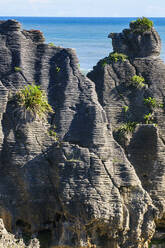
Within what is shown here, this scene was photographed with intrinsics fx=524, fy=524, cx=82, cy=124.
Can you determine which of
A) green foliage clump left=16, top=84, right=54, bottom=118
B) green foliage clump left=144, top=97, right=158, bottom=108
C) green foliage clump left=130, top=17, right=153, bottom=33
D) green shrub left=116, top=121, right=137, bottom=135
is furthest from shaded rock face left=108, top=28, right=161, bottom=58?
green foliage clump left=16, top=84, right=54, bottom=118

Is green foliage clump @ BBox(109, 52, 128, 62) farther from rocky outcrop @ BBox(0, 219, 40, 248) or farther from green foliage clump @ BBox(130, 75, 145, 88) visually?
rocky outcrop @ BBox(0, 219, 40, 248)

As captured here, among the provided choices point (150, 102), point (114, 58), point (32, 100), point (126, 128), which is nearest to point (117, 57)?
point (114, 58)

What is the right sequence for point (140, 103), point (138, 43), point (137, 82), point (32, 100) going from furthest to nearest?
point (138, 43) < point (137, 82) < point (140, 103) < point (32, 100)

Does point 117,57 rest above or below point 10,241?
above

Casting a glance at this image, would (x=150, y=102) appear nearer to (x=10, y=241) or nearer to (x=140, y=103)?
(x=140, y=103)

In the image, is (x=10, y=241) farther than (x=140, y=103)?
No

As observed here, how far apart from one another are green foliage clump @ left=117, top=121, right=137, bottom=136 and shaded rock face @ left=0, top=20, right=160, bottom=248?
1137 millimetres

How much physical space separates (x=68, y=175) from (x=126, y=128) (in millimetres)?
4476

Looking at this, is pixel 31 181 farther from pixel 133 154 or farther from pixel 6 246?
pixel 133 154

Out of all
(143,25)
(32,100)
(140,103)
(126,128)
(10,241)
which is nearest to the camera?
(10,241)

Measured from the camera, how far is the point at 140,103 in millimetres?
28078

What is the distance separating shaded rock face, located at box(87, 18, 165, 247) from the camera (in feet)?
85.9

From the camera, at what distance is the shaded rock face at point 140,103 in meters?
26.2

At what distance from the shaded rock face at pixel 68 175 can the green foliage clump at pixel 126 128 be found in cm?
114
